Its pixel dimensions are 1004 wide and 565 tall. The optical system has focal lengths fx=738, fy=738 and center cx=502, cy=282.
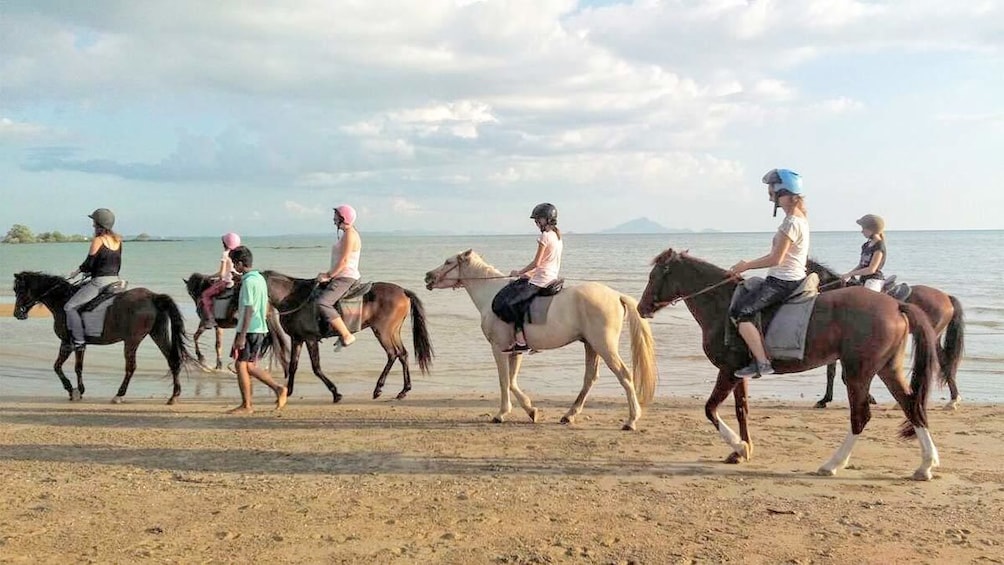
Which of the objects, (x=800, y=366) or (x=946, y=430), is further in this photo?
(x=946, y=430)

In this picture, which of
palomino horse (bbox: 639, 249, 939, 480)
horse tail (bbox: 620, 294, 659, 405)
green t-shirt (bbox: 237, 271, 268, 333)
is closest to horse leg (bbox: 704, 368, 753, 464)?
palomino horse (bbox: 639, 249, 939, 480)

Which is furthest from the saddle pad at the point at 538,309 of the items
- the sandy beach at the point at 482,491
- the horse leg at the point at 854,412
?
the horse leg at the point at 854,412

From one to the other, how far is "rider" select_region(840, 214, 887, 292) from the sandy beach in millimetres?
1795

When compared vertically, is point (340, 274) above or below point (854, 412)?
above

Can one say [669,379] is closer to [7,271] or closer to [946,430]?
[946,430]

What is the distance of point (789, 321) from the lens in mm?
6602

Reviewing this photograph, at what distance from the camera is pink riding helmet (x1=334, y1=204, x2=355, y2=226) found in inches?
392

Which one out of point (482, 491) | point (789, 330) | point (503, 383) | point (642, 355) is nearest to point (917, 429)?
point (789, 330)

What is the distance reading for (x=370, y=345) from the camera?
53.9ft

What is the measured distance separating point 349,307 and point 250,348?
187cm

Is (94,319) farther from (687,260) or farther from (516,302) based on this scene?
(687,260)

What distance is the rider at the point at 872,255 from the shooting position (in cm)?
977

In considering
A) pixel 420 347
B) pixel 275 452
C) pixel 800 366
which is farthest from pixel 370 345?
pixel 800 366

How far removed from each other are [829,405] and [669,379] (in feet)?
9.63
